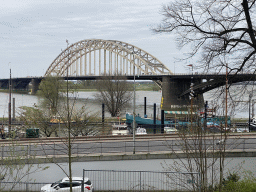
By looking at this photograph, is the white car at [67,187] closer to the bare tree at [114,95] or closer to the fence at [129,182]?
the fence at [129,182]

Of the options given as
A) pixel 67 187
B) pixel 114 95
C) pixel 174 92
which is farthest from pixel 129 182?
pixel 174 92

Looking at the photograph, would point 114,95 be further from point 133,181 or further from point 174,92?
point 133,181

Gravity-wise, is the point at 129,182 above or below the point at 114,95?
below

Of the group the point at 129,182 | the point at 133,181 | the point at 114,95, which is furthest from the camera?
the point at 114,95

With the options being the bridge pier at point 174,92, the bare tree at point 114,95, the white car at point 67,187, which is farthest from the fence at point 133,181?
the bridge pier at point 174,92

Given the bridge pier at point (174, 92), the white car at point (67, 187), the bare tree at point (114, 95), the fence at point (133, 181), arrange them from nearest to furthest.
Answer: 1. the fence at point (133, 181)
2. the white car at point (67, 187)
3. the bare tree at point (114, 95)
4. the bridge pier at point (174, 92)

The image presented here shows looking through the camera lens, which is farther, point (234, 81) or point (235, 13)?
point (234, 81)

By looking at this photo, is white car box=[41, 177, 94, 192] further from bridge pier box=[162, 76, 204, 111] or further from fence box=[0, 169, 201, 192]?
bridge pier box=[162, 76, 204, 111]

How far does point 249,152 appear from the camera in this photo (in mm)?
13039

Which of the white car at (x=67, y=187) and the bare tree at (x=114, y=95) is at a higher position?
the bare tree at (x=114, y=95)

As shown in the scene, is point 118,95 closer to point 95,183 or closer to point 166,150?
point 166,150

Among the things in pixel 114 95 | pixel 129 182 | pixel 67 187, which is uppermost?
pixel 114 95

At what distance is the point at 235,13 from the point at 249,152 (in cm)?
823

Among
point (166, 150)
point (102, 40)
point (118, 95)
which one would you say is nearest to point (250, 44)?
point (166, 150)
